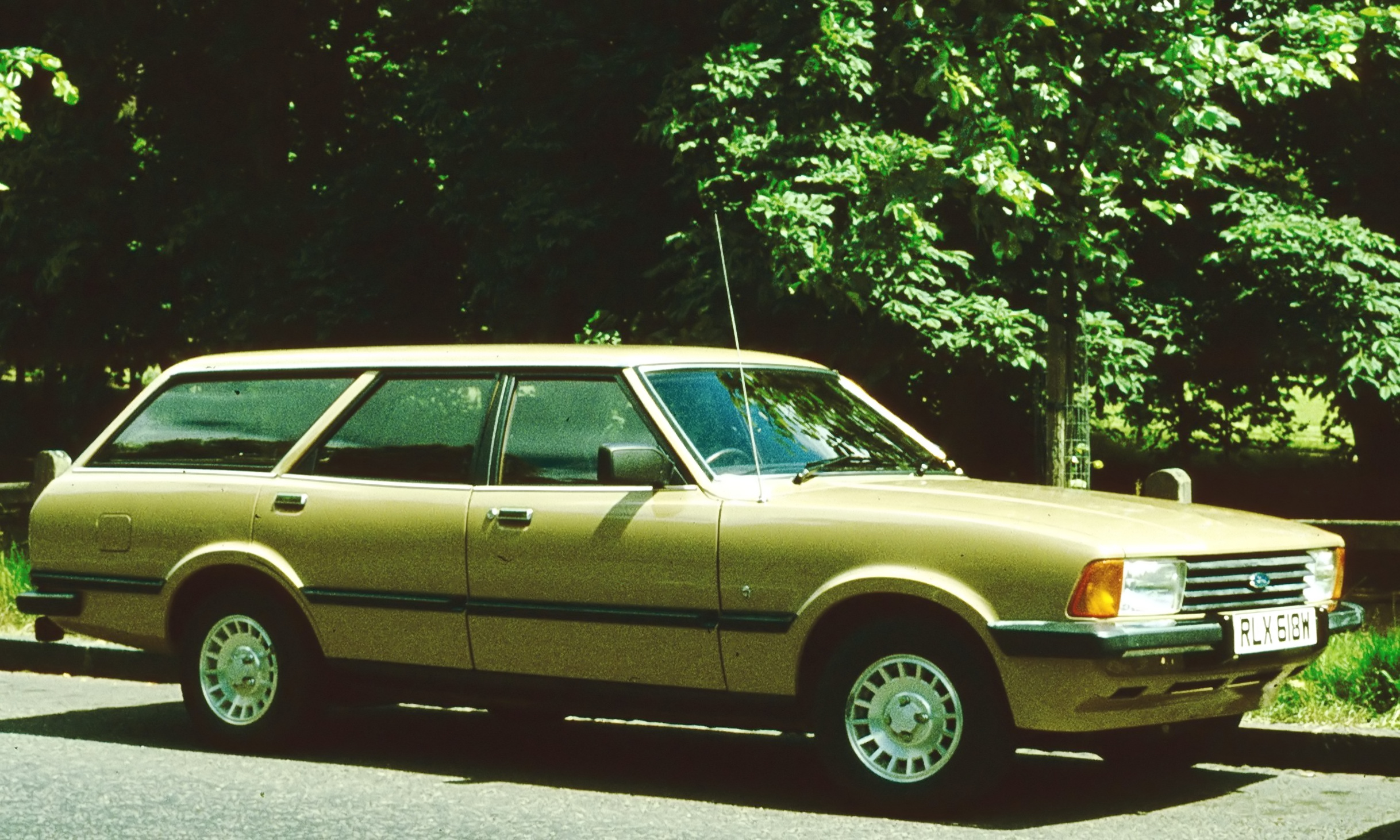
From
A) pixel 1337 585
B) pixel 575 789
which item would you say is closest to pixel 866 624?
pixel 575 789

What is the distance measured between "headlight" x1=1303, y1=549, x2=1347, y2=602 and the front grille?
3cm

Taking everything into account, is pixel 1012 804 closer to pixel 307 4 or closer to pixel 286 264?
pixel 286 264

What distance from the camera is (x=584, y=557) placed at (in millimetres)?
6746

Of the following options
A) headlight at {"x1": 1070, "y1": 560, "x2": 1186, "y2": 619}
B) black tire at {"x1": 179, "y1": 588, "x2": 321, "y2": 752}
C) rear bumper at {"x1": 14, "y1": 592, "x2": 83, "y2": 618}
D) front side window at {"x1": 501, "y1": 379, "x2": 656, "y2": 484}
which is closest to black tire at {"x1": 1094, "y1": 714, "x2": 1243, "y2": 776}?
headlight at {"x1": 1070, "y1": 560, "x2": 1186, "y2": 619}

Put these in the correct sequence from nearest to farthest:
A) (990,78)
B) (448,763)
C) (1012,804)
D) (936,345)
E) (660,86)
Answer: (1012,804) < (448,763) < (990,78) < (936,345) < (660,86)

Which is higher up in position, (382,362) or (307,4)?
(307,4)

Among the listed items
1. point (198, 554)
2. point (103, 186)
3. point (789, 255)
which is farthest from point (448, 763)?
point (103, 186)

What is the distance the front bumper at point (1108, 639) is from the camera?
576 cm

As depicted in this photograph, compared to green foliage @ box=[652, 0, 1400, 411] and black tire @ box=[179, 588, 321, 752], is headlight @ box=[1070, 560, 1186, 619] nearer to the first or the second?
green foliage @ box=[652, 0, 1400, 411]

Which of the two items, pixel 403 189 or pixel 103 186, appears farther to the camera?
pixel 103 186

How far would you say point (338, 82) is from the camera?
22.8 m

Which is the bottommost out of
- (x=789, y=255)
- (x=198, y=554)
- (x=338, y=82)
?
(x=198, y=554)

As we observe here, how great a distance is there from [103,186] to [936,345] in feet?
39.5

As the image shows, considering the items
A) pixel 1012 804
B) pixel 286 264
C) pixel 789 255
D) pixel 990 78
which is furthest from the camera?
pixel 286 264
